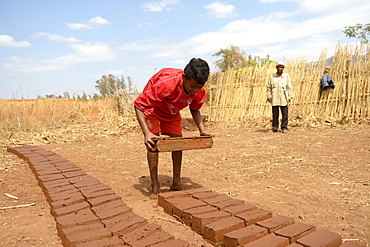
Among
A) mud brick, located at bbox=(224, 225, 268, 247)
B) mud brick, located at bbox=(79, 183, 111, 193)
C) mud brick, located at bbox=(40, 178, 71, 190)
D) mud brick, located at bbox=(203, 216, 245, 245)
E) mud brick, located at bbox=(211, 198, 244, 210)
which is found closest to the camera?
mud brick, located at bbox=(224, 225, 268, 247)

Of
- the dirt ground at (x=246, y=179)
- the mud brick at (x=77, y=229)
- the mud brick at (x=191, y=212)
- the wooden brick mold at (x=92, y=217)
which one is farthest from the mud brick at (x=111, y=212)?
the mud brick at (x=191, y=212)

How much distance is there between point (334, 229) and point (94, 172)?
10.8 ft

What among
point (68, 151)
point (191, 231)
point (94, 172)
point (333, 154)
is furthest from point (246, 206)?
point (68, 151)

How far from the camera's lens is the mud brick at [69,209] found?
2649 millimetres

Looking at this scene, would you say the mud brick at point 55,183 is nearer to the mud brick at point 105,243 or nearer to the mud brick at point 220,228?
the mud brick at point 105,243

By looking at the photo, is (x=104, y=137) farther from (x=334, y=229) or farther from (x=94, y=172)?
(x=334, y=229)

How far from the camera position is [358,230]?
2.27 meters

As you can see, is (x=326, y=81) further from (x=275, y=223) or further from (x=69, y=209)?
(x=69, y=209)

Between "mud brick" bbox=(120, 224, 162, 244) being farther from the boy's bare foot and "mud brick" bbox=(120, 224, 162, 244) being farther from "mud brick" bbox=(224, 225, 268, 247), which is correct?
the boy's bare foot

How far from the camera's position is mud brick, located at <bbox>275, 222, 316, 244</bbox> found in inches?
81.2

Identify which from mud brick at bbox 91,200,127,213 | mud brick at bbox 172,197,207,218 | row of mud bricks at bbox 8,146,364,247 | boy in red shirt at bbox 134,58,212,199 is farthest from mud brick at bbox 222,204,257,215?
mud brick at bbox 91,200,127,213

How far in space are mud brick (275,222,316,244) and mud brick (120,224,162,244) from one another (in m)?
0.87

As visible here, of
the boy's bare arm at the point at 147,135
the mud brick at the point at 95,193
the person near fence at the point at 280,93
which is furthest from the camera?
the person near fence at the point at 280,93

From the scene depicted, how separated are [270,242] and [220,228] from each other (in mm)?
367
